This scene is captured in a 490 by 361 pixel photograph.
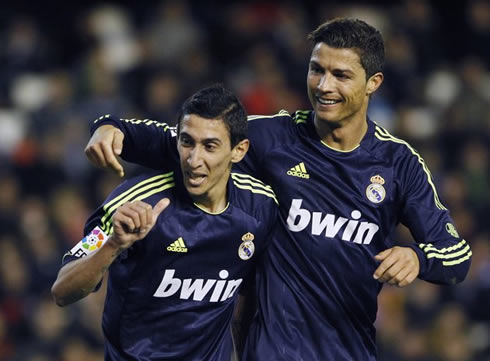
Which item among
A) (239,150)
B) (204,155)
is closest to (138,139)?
(204,155)

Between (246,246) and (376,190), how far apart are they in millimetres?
693

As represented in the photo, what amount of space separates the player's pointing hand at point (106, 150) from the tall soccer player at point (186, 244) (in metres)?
0.28

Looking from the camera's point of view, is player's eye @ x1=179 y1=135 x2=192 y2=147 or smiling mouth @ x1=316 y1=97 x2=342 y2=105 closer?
player's eye @ x1=179 y1=135 x2=192 y2=147

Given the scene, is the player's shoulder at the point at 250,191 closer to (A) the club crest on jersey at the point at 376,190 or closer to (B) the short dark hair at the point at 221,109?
(B) the short dark hair at the point at 221,109

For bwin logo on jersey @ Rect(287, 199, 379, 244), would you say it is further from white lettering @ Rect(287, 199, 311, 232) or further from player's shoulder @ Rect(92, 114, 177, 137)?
player's shoulder @ Rect(92, 114, 177, 137)

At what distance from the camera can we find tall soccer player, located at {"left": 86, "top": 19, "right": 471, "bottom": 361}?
5.38m

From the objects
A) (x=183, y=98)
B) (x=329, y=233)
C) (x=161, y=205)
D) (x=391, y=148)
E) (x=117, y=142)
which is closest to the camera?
(x=161, y=205)

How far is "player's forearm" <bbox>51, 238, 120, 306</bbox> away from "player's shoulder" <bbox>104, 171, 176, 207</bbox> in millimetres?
358

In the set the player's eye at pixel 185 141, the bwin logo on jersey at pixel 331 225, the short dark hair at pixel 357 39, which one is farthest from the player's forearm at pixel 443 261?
the player's eye at pixel 185 141

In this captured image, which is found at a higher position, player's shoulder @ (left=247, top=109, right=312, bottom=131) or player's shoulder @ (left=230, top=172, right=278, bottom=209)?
player's shoulder @ (left=247, top=109, right=312, bottom=131)

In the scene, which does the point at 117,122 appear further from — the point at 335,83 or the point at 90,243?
the point at 335,83

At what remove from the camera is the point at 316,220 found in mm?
5438

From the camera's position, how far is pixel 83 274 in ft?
16.0

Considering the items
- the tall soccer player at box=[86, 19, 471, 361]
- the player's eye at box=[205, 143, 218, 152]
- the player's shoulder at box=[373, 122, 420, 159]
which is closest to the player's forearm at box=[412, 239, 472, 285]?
the tall soccer player at box=[86, 19, 471, 361]
